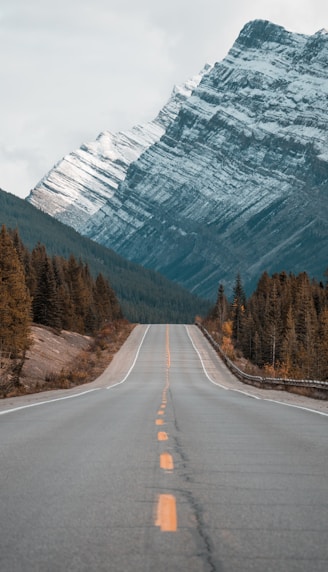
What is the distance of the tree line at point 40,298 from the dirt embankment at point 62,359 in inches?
70.9

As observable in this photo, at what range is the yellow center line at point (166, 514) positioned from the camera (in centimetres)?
545

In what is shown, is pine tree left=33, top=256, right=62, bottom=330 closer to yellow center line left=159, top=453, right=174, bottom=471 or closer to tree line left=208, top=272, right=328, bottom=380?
tree line left=208, top=272, right=328, bottom=380

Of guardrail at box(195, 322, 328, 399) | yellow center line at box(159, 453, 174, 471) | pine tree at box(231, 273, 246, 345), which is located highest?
pine tree at box(231, 273, 246, 345)

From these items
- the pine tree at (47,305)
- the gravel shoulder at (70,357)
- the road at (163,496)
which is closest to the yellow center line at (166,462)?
the road at (163,496)

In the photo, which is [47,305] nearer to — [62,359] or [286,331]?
[62,359]

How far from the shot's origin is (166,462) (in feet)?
28.0

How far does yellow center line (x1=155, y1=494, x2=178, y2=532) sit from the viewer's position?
214 inches

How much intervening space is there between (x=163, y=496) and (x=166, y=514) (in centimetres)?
74

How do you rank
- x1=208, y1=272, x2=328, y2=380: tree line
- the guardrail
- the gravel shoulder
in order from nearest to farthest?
the guardrail, the gravel shoulder, x1=208, y1=272, x2=328, y2=380: tree line

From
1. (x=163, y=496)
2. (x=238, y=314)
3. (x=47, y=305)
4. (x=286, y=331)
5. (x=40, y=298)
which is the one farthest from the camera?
(x=238, y=314)

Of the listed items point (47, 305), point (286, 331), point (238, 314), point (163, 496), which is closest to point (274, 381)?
point (163, 496)

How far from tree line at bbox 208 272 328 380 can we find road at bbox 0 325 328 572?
55.5 m

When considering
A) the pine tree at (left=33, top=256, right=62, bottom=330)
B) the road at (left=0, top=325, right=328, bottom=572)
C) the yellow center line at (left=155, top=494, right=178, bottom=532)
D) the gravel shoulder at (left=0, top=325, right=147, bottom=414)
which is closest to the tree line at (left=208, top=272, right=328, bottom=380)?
the gravel shoulder at (left=0, top=325, right=147, bottom=414)

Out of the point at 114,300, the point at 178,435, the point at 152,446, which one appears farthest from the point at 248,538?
the point at 114,300
